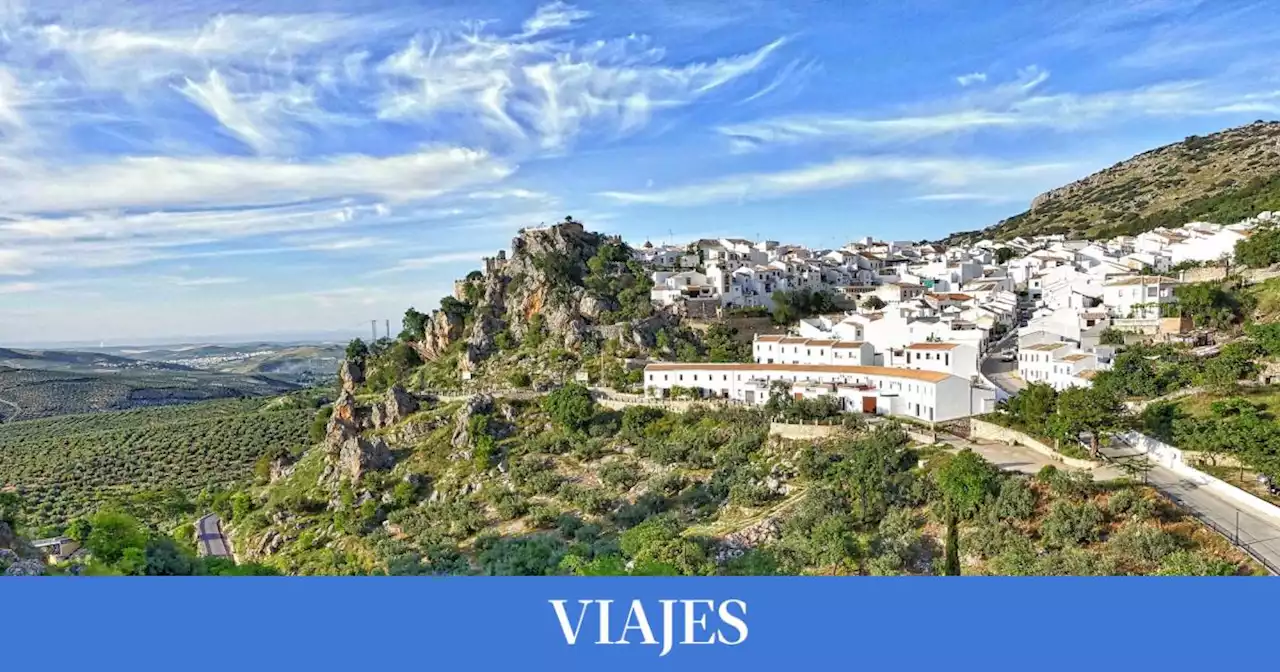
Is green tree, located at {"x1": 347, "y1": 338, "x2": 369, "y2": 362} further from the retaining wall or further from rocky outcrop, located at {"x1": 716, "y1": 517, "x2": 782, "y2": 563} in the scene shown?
the retaining wall

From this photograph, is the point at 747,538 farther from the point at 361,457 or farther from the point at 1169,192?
the point at 1169,192

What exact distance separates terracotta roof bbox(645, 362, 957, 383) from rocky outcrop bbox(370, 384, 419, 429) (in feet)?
26.9

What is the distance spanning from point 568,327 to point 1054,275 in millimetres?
18603

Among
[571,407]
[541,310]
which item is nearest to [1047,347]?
[571,407]

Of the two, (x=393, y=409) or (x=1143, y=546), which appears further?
(x=393, y=409)

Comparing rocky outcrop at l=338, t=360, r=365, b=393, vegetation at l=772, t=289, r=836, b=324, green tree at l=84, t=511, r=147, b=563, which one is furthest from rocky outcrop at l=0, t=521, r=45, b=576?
rocky outcrop at l=338, t=360, r=365, b=393

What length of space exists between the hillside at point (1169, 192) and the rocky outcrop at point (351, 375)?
131 feet

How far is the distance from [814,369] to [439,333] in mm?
17141

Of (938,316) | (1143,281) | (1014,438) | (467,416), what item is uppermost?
(1143,281)

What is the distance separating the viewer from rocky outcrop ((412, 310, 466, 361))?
3038cm

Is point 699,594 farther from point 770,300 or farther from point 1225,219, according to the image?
point 1225,219

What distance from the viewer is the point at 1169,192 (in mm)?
49844

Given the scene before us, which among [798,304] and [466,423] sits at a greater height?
[798,304]

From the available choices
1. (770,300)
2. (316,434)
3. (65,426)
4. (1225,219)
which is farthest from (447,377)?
(1225,219)
